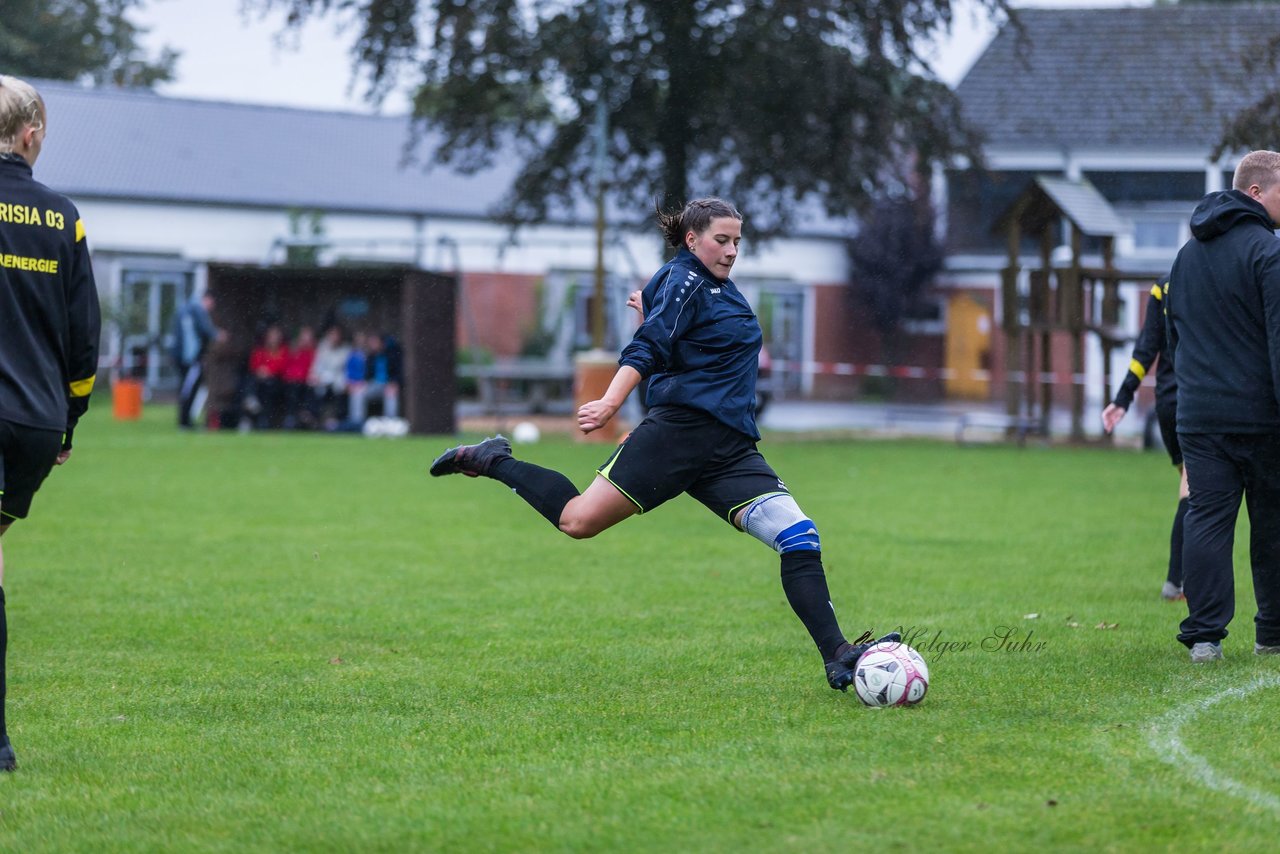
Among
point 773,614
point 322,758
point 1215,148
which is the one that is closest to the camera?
point 322,758

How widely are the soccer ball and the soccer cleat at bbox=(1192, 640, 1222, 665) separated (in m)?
1.57

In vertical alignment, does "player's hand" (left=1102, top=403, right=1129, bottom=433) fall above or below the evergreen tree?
below

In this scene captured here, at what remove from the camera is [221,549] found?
423 inches

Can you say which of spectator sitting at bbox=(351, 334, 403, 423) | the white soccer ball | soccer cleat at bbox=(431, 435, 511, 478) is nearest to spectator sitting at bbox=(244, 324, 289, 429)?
spectator sitting at bbox=(351, 334, 403, 423)

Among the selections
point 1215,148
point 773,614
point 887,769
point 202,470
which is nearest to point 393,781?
point 887,769

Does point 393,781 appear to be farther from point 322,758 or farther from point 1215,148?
point 1215,148

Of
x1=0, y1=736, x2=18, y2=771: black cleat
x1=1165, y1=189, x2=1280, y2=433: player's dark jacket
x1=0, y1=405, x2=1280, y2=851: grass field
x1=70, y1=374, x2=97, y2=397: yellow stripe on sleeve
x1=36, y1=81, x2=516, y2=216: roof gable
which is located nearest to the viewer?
x1=0, y1=405, x2=1280, y2=851: grass field

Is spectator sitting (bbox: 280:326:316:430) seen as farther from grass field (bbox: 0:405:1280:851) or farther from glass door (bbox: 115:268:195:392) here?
glass door (bbox: 115:268:195:392)

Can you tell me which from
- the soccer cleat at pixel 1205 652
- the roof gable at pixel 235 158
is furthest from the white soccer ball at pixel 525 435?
the roof gable at pixel 235 158

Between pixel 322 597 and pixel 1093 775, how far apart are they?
508cm

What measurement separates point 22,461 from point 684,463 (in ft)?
7.36

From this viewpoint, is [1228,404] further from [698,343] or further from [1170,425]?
[698,343]

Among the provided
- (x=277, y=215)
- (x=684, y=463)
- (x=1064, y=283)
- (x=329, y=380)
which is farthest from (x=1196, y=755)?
(x=277, y=215)

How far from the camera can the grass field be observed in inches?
164
